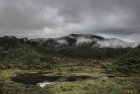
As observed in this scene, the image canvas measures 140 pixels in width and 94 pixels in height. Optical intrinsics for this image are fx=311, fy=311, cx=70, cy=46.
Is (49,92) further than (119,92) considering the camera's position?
Yes

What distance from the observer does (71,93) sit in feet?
355

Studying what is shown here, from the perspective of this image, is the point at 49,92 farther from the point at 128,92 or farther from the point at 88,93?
the point at 128,92

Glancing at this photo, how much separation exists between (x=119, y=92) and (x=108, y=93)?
4240 millimetres

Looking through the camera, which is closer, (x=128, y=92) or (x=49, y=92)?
(x=128, y=92)

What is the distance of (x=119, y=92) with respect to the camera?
10406cm

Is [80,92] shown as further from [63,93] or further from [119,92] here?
[119,92]

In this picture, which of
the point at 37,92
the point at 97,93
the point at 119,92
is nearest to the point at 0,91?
the point at 37,92

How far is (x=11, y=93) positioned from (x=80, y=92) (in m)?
24.1

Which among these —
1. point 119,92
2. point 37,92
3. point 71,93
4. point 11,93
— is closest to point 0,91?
point 11,93

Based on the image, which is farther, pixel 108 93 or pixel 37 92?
pixel 37 92

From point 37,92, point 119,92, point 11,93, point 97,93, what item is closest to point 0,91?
point 11,93

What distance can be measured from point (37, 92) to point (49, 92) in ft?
14.5

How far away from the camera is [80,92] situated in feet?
363

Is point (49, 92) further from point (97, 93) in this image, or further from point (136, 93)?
point (136, 93)
